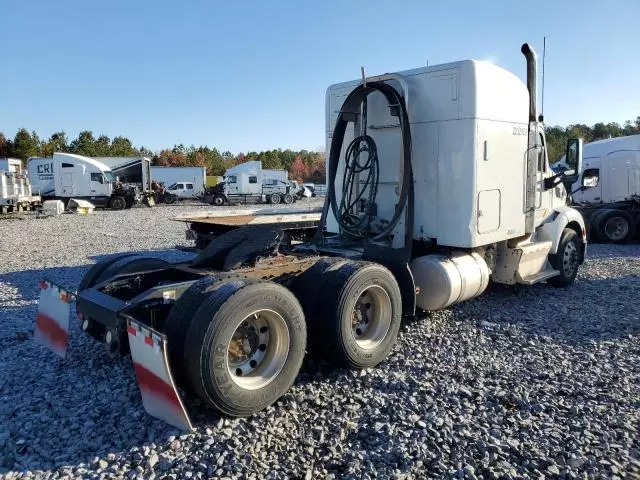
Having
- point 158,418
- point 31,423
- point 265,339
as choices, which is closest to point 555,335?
point 265,339

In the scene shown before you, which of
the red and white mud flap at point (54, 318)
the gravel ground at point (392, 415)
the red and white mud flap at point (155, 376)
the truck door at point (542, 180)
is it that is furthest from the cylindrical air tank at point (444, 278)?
the red and white mud flap at point (54, 318)

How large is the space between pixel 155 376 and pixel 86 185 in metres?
31.7

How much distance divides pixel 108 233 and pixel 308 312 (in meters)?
15.4

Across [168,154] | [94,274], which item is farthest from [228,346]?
[168,154]

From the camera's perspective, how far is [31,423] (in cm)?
399

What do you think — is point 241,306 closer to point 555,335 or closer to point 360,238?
point 360,238

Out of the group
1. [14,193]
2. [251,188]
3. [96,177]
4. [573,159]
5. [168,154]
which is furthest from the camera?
[168,154]

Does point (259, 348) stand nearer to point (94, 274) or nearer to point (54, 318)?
point (54, 318)

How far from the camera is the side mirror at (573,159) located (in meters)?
8.53

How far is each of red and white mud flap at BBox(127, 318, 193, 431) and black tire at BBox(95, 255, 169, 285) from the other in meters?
1.78

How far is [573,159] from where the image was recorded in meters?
8.61

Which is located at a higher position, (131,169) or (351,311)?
(131,169)

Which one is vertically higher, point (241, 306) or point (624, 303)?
point (241, 306)

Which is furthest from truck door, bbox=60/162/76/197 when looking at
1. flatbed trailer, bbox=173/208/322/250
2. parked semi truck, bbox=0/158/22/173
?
flatbed trailer, bbox=173/208/322/250
